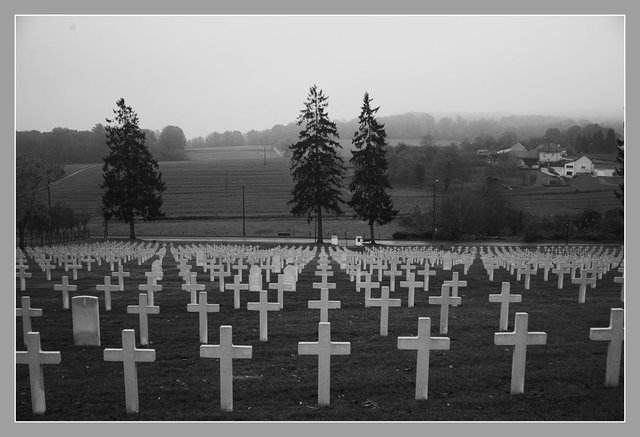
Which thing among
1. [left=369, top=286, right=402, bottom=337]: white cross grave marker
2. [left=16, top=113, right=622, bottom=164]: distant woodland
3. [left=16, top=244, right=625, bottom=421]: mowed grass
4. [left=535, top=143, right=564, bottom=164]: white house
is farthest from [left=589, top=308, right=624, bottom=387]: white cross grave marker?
[left=535, top=143, right=564, bottom=164]: white house

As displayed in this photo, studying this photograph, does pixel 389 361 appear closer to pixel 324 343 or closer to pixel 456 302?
pixel 324 343

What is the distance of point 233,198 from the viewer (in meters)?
38.8

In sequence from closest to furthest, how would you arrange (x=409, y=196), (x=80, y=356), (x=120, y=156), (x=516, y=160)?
(x=80, y=356), (x=516, y=160), (x=120, y=156), (x=409, y=196)

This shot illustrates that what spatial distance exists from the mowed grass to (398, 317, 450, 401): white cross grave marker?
5.8 inches

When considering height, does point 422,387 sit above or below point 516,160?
below

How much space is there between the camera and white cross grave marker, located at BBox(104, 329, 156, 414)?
15.0ft

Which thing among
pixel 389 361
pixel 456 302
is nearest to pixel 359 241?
pixel 456 302

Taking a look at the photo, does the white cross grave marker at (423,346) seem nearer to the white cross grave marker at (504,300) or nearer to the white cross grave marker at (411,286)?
the white cross grave marker at (504,300)

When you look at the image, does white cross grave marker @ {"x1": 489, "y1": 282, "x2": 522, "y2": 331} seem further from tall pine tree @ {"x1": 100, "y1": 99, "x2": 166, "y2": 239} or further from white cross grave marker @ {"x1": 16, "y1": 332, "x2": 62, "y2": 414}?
tall pine tree @ {"x1": 100, "y1": 99, "x2": 166, "y2": 239}

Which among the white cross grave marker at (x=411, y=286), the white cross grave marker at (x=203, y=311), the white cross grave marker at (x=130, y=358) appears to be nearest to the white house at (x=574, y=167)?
the white cross grave marker at (x=411, y=286)

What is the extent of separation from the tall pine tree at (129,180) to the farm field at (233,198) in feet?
2.80

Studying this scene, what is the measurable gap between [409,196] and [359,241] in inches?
413

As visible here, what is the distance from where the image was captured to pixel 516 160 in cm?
1683

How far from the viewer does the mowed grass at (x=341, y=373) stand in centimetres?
467
